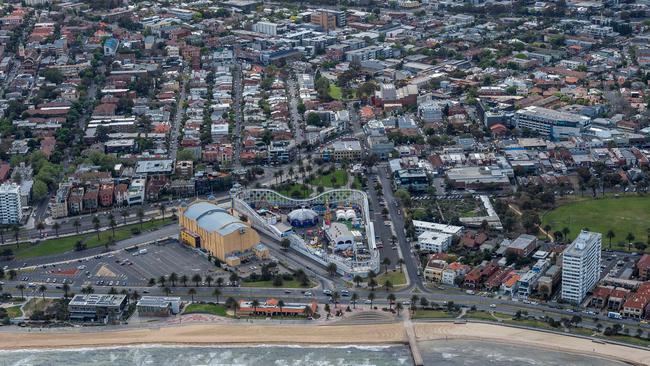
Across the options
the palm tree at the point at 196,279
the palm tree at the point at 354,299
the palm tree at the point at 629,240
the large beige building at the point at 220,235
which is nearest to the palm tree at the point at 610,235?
the palm tree at the point at 629,240

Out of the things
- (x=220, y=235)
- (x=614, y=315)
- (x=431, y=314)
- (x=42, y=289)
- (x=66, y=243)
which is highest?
(x=220, y=235)

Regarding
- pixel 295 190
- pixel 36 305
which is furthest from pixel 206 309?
pixel 295 190

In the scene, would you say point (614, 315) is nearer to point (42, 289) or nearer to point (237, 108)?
point (42, 289)

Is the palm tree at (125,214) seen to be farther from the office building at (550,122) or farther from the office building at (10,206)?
the office building at (550,122)

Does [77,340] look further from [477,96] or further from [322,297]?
[477,96]

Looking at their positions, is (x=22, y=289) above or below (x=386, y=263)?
below

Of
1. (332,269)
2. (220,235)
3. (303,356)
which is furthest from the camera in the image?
(220,235)

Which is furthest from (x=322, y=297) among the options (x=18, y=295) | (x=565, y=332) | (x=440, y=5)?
(x=440, y=5)
